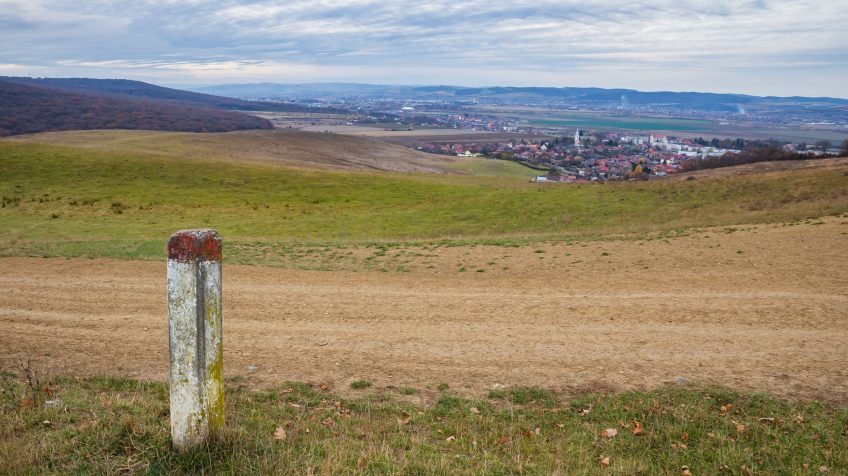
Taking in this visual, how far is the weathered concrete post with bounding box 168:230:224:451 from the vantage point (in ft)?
17.0

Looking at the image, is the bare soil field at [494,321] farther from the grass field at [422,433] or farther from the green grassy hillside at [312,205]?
the green grassy hillside at [312,205]

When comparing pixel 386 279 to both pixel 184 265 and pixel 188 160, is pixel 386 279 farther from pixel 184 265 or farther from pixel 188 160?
pixel 188 160

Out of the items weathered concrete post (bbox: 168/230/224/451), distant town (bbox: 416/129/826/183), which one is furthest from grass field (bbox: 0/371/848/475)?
distant town (bbox: 416/129/826/183)

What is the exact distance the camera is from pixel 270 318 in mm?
13484

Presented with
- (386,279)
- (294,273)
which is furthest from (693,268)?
(294,273)

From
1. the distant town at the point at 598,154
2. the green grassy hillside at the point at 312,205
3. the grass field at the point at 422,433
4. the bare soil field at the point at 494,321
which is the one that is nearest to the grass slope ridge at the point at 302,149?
the distant town at the point at 598,154

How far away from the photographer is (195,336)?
532 centimetres

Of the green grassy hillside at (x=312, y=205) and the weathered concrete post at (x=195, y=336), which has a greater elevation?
the weathered concrete post at (x=195, y=336)

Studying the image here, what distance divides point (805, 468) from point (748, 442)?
71 centimetres

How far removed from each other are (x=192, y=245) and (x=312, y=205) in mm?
37394

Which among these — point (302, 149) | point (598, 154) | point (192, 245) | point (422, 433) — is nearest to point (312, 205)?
point (422, 433)

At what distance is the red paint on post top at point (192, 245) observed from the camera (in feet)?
16.8

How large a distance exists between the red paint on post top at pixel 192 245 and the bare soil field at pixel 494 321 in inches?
174

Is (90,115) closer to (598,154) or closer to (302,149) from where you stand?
(302,149)
